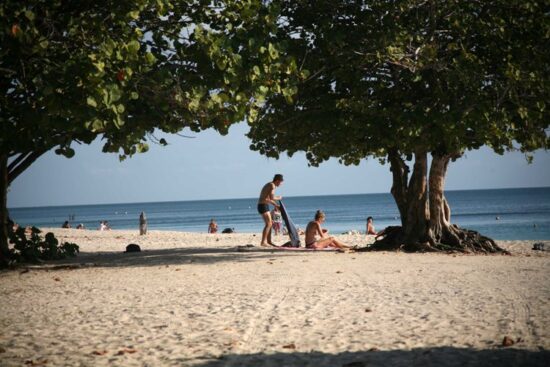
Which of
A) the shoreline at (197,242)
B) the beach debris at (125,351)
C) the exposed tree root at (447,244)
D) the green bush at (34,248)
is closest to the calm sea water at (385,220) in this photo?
the shoreline at (197,242)

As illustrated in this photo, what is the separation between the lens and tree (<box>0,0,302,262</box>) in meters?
9.59

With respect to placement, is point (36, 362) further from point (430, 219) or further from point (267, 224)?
point (430, 219)

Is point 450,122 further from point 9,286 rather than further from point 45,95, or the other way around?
point 9,286

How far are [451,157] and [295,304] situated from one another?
11590 mm

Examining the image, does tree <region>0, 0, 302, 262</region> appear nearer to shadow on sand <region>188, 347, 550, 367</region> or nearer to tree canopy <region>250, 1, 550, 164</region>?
tree canopy <region>250, 1, 550, 164</region>

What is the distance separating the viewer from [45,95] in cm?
937

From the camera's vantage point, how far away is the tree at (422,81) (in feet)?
48.5

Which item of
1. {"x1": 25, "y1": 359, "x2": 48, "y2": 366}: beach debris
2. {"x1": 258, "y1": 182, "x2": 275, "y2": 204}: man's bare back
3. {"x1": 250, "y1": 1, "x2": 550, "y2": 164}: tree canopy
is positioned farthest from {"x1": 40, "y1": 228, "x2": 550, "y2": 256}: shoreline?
{"x1": 25, "y1": 359, "x2": 48, "y2": 366}: beach debris

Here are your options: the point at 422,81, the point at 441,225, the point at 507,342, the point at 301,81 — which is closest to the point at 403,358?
the point at 507,342

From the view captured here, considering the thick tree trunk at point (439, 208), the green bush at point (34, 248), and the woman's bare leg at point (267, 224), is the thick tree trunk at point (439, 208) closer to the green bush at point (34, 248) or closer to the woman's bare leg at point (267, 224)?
the woman's bare leg at point (267, 224)

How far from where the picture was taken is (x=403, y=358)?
557cm

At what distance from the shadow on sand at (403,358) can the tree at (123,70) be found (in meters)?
5.55

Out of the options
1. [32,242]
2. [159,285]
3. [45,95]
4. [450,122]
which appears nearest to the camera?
[45,95]

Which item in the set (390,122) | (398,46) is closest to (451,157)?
(390,122)
